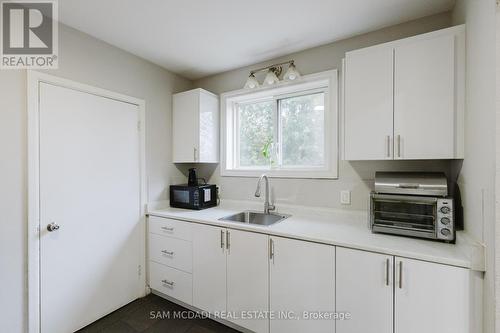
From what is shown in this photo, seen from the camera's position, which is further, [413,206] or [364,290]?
[413,206]

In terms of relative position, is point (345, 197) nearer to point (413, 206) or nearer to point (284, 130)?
point (413, 206)

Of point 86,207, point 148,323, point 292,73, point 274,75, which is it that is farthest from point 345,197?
point 86,207

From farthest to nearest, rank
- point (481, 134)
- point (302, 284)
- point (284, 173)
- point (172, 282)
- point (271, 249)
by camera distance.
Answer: point (284, 173)
point (172, 282)
point (271, 249)
point (302, 284)
point (481, 134)

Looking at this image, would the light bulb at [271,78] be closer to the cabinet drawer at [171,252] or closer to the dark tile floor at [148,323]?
the cabinet drawer at [171,252]

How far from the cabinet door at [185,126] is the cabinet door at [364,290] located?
1795 mm

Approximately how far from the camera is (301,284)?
156 cm

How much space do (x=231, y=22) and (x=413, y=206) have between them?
6.13ft

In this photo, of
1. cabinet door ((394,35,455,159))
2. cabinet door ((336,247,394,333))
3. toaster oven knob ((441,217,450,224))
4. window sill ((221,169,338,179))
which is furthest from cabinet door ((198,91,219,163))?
toaster oven knob ((441,217,450,224))

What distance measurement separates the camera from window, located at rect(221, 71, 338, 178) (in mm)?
2135

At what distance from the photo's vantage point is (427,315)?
1.21 metres

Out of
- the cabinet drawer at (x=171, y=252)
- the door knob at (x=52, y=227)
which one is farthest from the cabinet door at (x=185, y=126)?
the door knob at (x=52, y=227)

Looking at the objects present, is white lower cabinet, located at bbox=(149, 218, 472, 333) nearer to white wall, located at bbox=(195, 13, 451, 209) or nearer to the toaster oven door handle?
the toaster oven door handle

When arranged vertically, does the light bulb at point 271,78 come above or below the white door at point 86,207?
above

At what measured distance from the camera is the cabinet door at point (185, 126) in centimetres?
252
